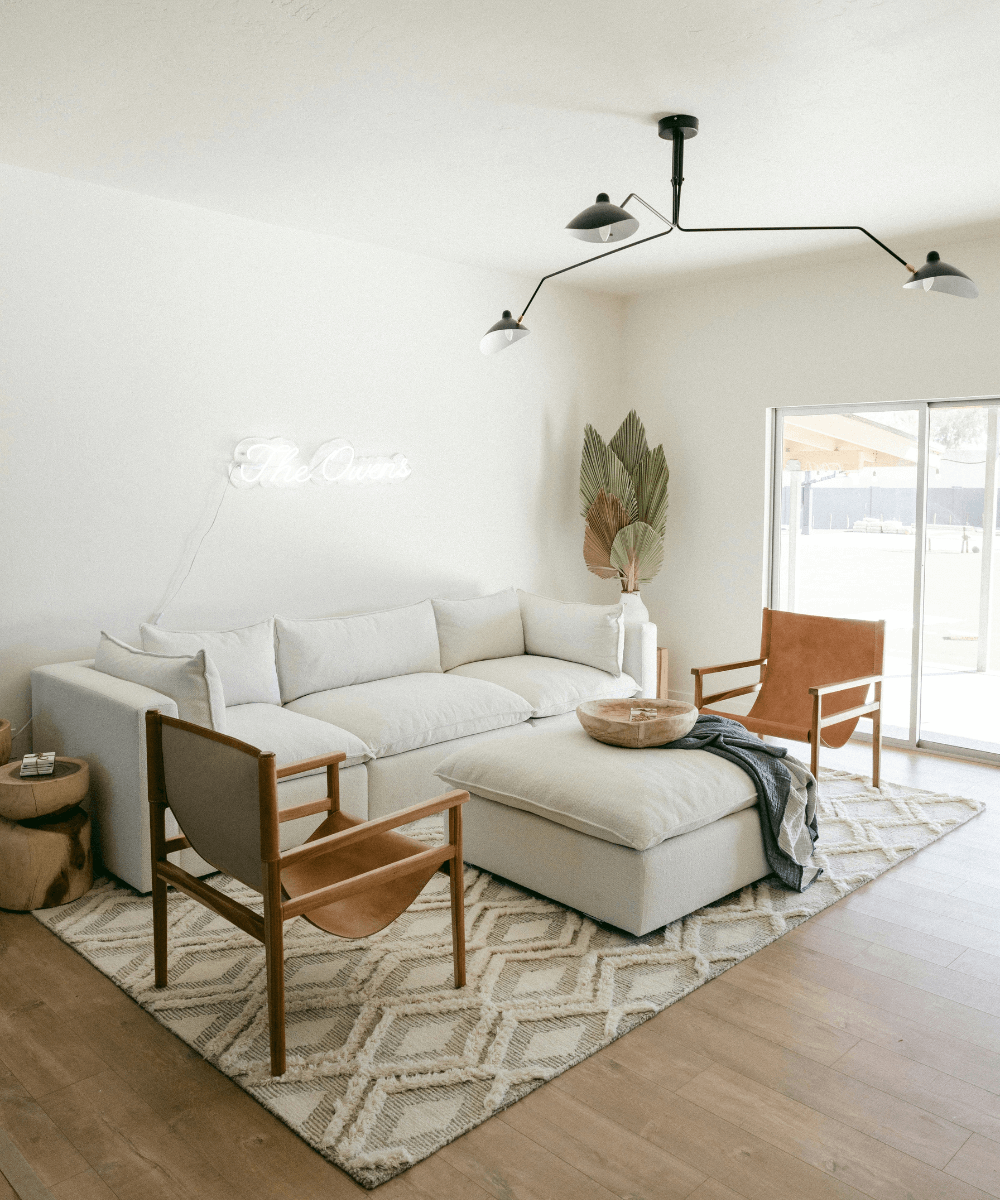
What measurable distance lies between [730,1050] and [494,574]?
3.65 m

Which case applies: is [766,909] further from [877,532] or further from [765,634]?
[877,532]

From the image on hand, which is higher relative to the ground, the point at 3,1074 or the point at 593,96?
the point at 593,96

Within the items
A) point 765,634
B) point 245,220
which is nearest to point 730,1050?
point 765,634

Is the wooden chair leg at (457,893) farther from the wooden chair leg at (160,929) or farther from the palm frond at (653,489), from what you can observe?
the palm frond at (653,489)

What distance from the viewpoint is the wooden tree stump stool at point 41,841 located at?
309cm

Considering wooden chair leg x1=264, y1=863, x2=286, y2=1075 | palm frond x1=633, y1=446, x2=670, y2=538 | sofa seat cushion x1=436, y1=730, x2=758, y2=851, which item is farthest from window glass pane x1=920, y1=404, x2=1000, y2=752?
wooden chair leg x1=264, y1=863, x2=286, y2=1075

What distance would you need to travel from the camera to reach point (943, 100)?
3.05 m

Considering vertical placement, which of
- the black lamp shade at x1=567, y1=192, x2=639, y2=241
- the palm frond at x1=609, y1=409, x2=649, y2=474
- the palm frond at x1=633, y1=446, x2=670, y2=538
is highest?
the black lamp shade at x1=567, y1=192, x2=639, y2=241

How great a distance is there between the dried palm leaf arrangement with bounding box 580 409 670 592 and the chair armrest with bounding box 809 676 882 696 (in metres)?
1.72

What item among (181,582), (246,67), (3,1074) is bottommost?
(3,1074)

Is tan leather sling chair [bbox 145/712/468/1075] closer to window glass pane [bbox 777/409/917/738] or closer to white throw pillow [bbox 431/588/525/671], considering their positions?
white throw pillow [bbox 431/588/525/671]

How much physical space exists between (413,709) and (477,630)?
1050mm

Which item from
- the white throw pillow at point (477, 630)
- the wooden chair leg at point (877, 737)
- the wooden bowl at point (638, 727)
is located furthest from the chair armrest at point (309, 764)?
the wooden chair leg at point (877, 737)

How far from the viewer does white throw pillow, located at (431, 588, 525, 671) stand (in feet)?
16.4
